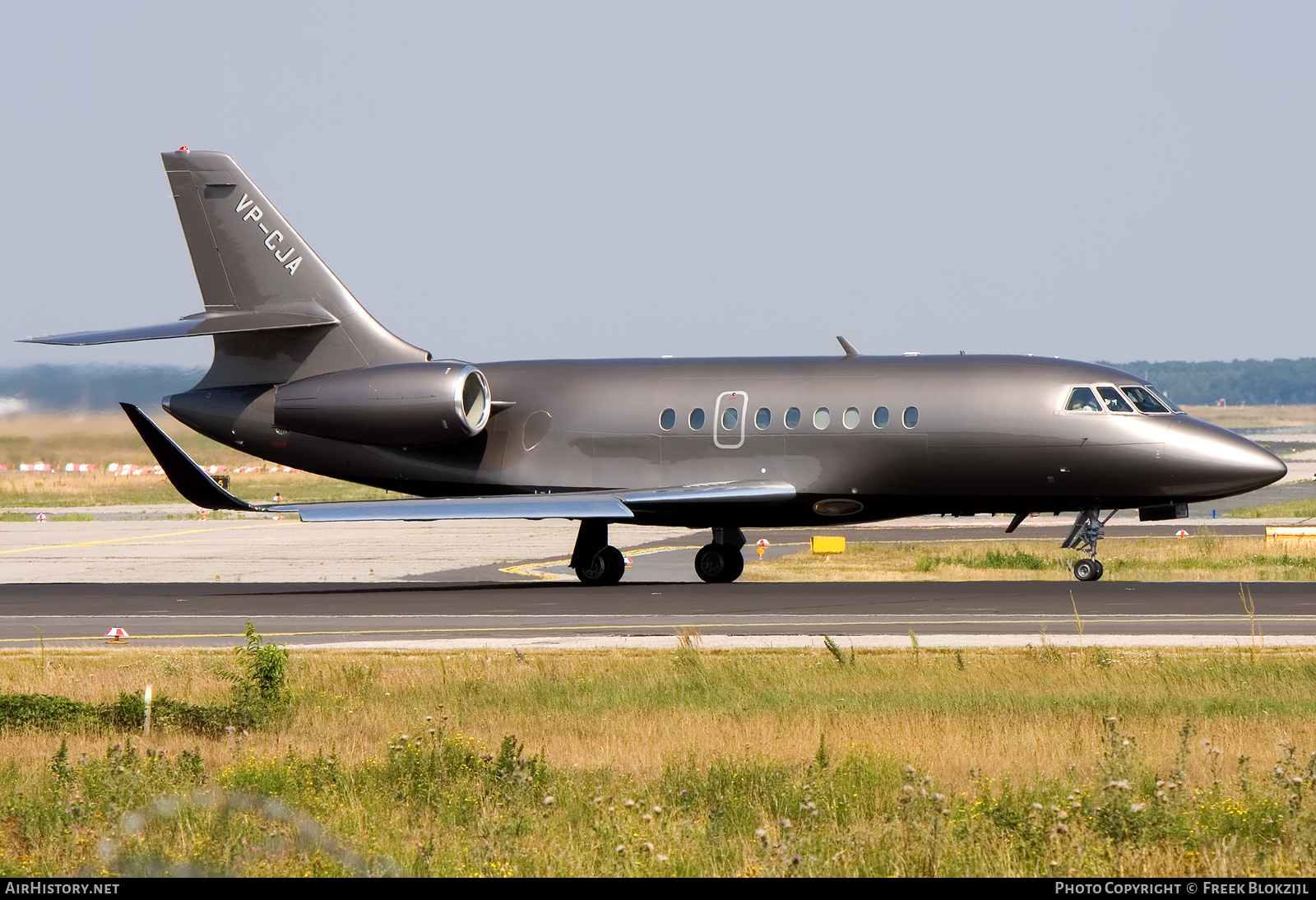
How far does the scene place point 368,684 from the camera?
55.9ft

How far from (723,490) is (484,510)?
446 cm

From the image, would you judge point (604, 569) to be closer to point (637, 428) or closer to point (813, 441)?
point (637, 428)

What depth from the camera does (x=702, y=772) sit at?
39.0 feet

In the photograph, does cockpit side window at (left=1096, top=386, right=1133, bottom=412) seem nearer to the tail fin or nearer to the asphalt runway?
the asphalt runway

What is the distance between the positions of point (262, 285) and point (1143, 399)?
678 inches

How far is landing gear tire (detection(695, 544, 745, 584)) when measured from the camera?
31.2 meters

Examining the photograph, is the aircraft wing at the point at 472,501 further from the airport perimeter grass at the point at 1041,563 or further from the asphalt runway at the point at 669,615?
the airport perimeter grass at the point at 1041,563

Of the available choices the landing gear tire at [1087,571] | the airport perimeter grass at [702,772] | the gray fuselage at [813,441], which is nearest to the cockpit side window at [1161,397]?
the gray fuselage at [813,441]

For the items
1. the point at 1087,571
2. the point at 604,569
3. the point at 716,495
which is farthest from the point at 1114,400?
the point at 604,569

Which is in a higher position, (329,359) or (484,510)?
(329,359)

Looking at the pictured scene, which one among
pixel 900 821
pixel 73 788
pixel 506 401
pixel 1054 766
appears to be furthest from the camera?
pixel 506 401

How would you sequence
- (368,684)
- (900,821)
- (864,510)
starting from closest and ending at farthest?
(900,821)
(368,684)
(864,510)

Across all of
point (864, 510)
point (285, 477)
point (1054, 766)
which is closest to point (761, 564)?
point (864, 510)

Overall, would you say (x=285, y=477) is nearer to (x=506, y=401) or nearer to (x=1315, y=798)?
(x=506, y=401)
